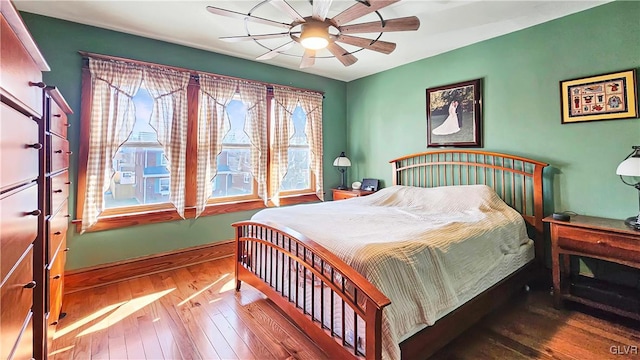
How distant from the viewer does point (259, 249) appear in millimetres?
2486

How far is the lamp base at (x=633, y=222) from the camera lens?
2.08 meters

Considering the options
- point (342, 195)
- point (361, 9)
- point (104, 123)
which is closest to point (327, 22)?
point (361, 9)

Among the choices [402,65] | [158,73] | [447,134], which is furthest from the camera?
[402,65]

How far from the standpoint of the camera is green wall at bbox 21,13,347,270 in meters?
2.70

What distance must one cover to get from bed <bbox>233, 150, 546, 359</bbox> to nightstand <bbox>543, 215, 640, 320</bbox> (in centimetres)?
25

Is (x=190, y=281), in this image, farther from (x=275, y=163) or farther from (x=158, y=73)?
(x=158, y=73)

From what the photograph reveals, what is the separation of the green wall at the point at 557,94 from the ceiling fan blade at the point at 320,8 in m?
2.22

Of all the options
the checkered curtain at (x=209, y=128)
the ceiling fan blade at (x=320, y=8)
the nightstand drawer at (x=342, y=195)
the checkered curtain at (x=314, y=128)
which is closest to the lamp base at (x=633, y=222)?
the ceiling fan blade at (x=320, y=8)

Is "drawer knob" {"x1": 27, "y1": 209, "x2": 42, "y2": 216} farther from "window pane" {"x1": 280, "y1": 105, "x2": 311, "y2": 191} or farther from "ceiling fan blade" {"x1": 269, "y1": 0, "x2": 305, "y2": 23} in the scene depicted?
"window pane" {"x1": 280, "y1": 105, "x2": 311, "y2": 191}

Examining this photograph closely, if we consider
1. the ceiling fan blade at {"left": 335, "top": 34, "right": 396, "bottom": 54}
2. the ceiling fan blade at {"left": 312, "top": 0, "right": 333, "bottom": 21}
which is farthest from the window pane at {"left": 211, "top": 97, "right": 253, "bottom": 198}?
the ceiling fan blade at {"left": 312, "top": 0, "right": 333, "bottom": 21}

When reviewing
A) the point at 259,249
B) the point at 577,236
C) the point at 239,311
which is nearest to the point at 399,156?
the point at 577,236

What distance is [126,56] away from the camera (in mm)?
3025

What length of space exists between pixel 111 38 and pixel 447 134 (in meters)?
3.86

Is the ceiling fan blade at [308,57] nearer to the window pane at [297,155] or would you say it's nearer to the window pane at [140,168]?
the window pane at [297,155]
